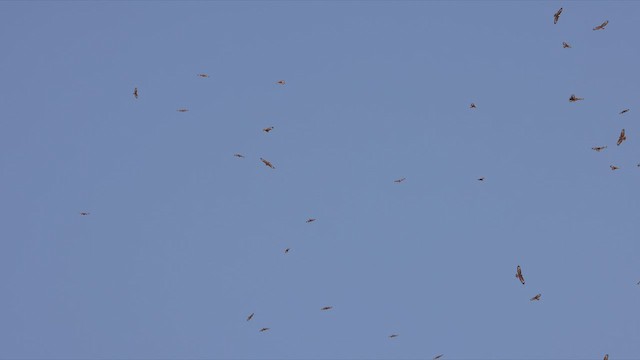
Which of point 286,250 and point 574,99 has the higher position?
point 574,99

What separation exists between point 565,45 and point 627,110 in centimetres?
580

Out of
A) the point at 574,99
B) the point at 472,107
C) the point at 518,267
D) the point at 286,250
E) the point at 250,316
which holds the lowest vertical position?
the point at 250,316

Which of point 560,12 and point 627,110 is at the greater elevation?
point 560,12

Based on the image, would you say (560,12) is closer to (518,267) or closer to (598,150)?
(598,150)

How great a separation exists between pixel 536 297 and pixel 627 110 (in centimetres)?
1450

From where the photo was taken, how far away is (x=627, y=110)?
189 ft

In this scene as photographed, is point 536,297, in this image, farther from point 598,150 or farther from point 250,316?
point 250,316

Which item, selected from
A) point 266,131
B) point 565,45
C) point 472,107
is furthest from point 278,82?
point 565,45

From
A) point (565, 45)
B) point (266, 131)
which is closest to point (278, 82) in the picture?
point (266, 131)

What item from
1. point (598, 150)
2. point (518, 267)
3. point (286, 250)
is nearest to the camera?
point (518, 267)

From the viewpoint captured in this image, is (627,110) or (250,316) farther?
(250,316)

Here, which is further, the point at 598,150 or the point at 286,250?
the point at 286,250

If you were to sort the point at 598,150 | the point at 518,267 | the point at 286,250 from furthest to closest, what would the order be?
the point at 286,250 < the point at 598,150 < the point at 518,267

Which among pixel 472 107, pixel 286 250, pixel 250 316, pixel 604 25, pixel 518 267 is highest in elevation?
pixel 604 25
